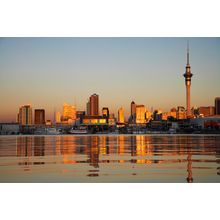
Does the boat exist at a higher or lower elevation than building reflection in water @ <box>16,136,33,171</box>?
lower

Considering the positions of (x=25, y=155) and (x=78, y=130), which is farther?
(x=78, y=130)

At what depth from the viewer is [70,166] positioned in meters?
8.61

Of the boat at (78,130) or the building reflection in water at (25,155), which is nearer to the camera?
the building reflection in water at (25,155)

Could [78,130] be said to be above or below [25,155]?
below

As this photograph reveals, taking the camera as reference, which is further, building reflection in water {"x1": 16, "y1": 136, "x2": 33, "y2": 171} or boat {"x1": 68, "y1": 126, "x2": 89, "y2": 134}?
boat {"x1": 68, "y1": 126, "x2": 89, "y2": 134}

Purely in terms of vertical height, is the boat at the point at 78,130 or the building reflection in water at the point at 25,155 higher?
the building reflection in water at the point at 25,155
